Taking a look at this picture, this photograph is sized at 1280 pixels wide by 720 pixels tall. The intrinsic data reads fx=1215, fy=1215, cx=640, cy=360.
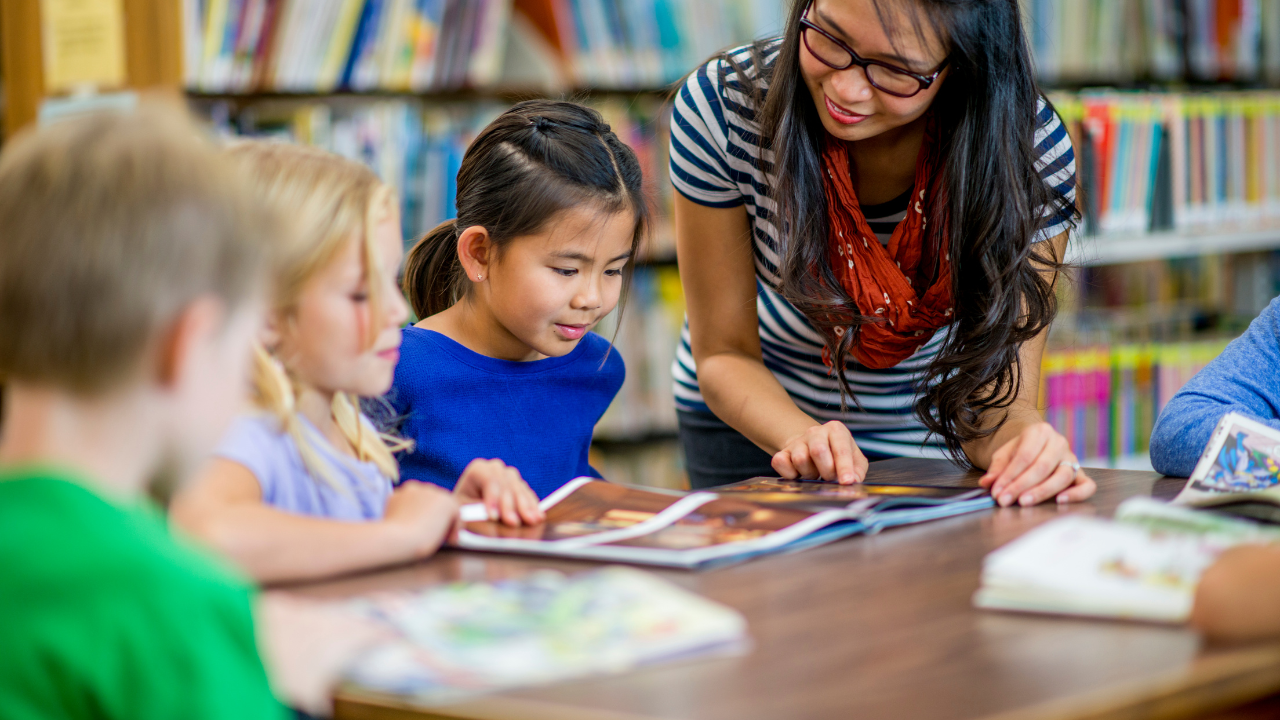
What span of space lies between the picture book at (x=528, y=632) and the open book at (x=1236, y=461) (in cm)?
65

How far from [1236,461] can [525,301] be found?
83 cm

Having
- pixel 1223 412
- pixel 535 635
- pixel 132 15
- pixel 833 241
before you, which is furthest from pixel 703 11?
pixel 535 635

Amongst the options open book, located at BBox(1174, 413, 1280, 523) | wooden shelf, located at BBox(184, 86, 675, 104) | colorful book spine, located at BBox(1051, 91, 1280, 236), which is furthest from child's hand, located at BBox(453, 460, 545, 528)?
colorful book spine, located at BBox(1051, 91, 1280, 236)

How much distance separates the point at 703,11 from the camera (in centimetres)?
276

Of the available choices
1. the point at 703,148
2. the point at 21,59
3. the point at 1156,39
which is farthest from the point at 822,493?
the point at 1156,39

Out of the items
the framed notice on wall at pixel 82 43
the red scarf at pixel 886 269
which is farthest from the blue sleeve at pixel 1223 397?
the framed notice on wall at pixel 82 43

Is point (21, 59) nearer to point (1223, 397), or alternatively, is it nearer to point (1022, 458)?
point (1022, 458)

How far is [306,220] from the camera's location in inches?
42.9

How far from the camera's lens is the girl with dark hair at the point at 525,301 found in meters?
1.50

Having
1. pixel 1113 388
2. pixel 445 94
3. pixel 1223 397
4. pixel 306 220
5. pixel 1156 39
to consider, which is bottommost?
pixel 1113 388

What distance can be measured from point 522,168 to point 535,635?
93cm

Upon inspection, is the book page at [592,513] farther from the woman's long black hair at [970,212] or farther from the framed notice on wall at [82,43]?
the framed notice on wall at [82,43]

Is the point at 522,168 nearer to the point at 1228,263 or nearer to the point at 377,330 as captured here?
the point at 377,330

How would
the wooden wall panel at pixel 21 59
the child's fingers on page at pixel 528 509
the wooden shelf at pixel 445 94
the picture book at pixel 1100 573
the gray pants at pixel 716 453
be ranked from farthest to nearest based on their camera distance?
the wooden shelf at pixel 445 94
the wooden wall panel at pixel 21 59
the gray pants at pixel 716 453
the child's fingers on page at pixel 528 509
the picture book at pixel 1100 573
